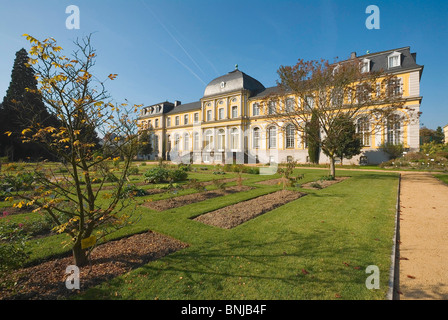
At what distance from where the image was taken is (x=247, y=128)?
35.4 meters

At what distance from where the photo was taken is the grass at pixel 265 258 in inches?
96.5

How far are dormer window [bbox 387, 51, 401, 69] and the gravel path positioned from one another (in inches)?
984

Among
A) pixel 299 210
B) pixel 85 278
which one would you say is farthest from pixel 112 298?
pixel 299 210

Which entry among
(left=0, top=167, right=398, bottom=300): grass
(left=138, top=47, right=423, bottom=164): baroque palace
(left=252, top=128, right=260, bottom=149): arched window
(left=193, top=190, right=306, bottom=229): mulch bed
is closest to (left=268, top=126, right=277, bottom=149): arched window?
(left=138, top=47, right=423, bottom=164): baroque palace

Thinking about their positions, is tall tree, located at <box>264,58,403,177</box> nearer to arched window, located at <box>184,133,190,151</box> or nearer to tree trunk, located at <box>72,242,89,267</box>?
tree trunk, located at <box>72,242,89,267</box>

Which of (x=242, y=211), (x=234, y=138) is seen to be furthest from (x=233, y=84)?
(x=242, y=211)

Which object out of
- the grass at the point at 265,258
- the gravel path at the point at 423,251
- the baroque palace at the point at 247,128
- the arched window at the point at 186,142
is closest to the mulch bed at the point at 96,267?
the grass at the point at 265,258

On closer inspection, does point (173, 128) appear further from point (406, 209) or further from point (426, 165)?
point (406, 209)

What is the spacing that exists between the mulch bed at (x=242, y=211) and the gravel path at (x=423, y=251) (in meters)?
2.97

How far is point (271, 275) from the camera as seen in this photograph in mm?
2768

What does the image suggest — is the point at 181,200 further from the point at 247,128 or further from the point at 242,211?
the point at 247,128

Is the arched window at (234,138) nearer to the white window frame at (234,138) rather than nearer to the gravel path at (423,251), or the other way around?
the white window frame at (234,138)

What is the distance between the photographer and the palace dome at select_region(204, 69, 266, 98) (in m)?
35.1
